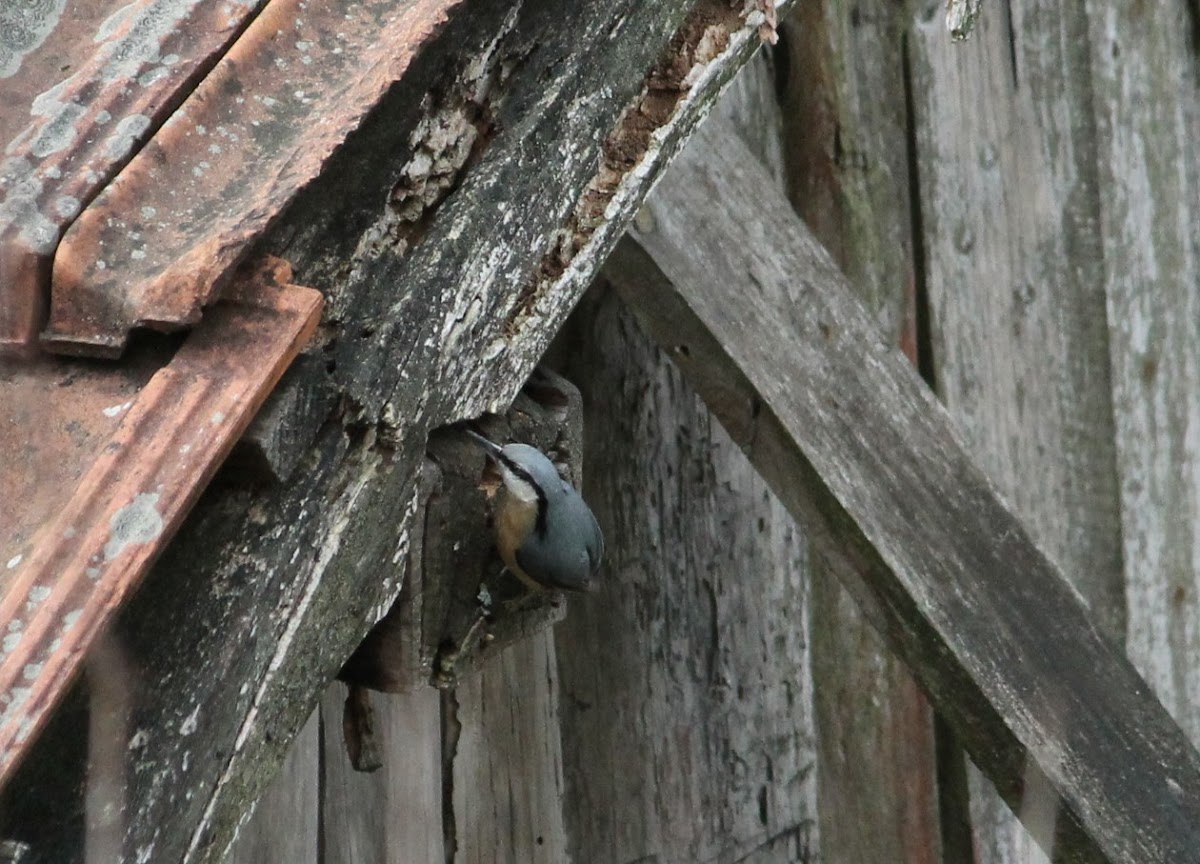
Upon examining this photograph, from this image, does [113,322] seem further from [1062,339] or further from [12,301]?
[1062,339]

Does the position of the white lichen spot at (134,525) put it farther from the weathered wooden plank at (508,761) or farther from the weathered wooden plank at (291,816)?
the weathered wooden plank at (508,761)

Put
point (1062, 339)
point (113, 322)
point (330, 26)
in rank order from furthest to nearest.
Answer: point (1062, 339), point (330, 26), point (113, 322)

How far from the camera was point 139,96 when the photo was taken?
1.14 meters

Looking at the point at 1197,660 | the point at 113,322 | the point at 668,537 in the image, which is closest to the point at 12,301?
the point at 113,322

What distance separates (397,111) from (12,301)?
0.34m

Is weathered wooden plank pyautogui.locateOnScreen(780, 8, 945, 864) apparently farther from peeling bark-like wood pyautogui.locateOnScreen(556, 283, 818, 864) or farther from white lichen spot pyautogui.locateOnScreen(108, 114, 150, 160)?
white lichen spot pyautogui.locateOnScreen(108, 114, 150, 160)

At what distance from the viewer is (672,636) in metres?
2.33

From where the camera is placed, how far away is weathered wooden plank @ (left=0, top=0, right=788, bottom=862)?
1003mm

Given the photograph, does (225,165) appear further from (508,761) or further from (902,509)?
(508,761)

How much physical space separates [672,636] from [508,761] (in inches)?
13.2

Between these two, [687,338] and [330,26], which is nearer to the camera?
[330,26]

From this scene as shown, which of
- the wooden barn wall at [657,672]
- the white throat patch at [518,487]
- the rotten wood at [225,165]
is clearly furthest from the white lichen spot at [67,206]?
the wooden barn wall at [657,672]

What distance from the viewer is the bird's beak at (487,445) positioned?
138 centimetres

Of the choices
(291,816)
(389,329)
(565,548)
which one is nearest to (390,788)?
(291,816)
